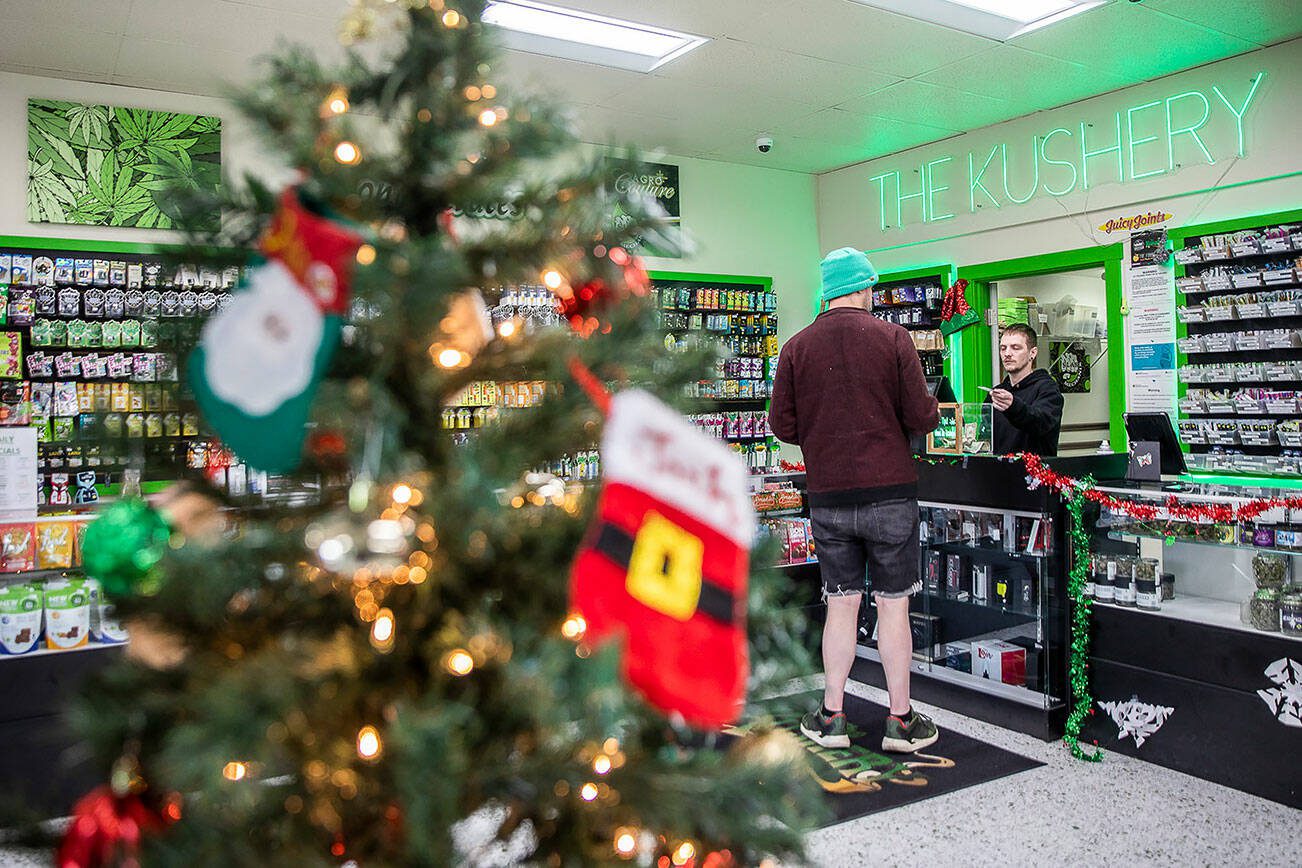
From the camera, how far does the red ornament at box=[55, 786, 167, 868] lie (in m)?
0.98

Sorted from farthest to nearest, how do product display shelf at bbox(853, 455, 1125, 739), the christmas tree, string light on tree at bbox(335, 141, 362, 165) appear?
product display shelf at bbox(853, 455, 1125, 739)
string light on tree at bbox(335, 141, 362, 165)
the christmas tree

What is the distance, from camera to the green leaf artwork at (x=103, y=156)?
543cm

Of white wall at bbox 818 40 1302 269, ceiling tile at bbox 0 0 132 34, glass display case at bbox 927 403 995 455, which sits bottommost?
glass display case at bbox 927 403 995 455

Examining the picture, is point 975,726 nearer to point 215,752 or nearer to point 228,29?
point 215,752

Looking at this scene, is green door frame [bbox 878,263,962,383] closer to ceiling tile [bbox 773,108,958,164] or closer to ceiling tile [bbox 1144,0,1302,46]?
ceiling tile [bbox 773,108,958,164]

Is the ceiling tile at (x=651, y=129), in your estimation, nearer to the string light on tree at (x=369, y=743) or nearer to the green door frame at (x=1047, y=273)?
the green door frame at (x=1047, y=273)

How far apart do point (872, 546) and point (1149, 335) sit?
3632mm

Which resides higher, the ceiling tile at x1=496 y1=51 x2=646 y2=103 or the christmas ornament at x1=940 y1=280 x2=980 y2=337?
the ceiling tile at x1=496 y1=51 x2=646 y2=103

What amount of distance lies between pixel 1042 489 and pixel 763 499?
144 cm

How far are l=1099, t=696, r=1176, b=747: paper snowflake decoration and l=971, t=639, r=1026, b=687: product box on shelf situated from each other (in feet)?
1.14

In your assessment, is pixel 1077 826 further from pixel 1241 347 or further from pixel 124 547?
pixel 1241 347

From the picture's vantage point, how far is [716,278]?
A: 783 cm

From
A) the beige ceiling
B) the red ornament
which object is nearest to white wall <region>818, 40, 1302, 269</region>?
the beige ceiling

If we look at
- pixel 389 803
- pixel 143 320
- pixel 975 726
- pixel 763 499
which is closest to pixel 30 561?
pixel 143 320
